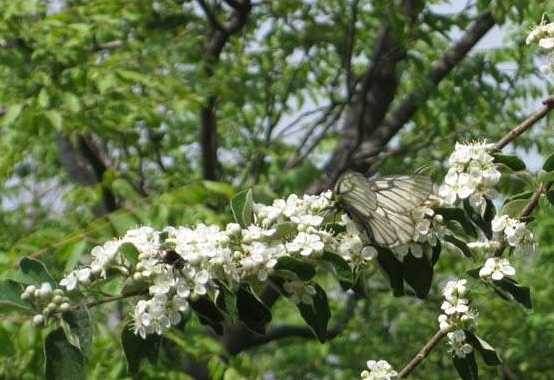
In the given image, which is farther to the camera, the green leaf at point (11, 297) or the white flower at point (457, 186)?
the white flower at point (457, 186)

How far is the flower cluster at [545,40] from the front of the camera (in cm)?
198

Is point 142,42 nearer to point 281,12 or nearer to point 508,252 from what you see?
point 281,12

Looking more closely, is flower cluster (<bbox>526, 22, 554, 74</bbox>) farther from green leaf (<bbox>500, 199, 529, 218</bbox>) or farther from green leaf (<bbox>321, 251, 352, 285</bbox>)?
green leaf (<bbox>321, 251, 352, 285</bbox>)

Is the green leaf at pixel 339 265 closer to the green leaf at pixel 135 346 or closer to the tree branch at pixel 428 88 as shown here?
the green leaf at pixel 135 346

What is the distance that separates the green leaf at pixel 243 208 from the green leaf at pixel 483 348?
51 cm

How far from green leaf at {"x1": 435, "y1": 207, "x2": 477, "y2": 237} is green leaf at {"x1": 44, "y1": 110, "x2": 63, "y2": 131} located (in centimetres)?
255

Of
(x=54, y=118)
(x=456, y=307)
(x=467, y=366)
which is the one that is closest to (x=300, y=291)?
(x=456, y=307)

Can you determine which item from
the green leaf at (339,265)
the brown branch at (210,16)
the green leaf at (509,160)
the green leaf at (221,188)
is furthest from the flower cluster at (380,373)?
the brown branch at (210,16)

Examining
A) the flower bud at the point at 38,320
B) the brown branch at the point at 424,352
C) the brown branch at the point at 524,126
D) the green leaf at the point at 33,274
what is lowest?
the brown branch at the point at 424,352

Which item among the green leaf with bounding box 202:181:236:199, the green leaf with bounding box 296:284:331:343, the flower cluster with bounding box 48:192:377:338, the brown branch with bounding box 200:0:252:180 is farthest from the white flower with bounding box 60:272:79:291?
the brown branch with bounding box 200:0:252:180

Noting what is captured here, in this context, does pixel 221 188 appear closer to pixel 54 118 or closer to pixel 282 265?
pixel 54 118

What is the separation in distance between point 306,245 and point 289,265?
0.05m

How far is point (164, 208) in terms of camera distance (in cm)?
369

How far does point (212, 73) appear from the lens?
670 cm
